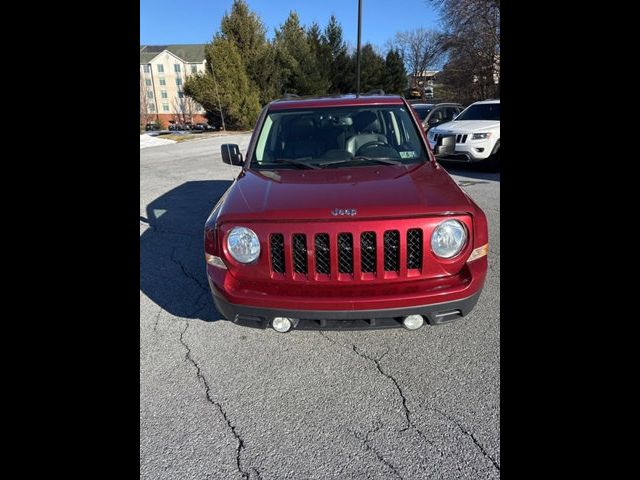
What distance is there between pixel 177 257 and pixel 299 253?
2.81 meters

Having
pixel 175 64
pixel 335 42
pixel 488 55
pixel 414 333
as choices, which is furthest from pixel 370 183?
pixel 175 64

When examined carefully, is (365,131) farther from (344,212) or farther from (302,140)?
(344,212)

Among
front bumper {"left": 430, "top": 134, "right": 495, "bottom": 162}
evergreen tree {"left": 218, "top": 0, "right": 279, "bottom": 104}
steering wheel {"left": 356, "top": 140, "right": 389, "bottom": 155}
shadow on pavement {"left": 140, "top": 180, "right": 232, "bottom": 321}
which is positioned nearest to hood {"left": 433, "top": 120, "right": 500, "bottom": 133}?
front bumper {"left": 430, "top": 134, "right": 495, "bottom": 162}

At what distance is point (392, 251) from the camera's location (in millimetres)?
2172

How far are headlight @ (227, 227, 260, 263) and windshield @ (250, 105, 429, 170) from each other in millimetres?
1066

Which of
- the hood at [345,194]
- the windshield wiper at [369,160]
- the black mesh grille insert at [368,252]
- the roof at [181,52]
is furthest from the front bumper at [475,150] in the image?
the roof at [181,52]

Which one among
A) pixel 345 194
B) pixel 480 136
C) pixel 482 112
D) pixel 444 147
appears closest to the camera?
pixel 345 194

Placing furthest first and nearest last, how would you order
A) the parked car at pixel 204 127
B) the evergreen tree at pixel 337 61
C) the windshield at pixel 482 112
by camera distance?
the evergreen tree at pixel 337 61, the parked car at pixel 204 127, the windshield at pixel 482 112

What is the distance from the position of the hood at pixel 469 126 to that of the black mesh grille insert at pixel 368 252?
8347 mm

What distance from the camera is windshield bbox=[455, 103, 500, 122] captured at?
410 inches

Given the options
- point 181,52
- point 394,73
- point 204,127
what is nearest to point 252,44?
point 204,127

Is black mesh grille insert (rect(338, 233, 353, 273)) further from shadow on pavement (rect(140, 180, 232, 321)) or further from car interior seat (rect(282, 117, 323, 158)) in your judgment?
shadow on pavement (rect(140, 180, 232, 321))

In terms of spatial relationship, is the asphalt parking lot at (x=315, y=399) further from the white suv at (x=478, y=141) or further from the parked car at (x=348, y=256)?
the white suv at (x=478, y=141)

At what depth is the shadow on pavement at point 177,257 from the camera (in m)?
3.45
